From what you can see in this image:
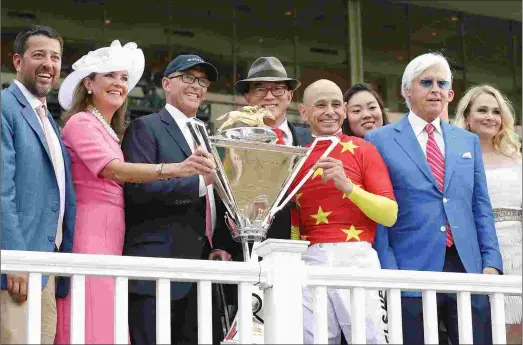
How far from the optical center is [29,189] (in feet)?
14.9

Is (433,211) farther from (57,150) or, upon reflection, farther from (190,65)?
(57,150)

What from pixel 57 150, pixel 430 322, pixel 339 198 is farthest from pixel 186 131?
pixel 430 322

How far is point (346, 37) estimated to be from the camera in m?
20.4

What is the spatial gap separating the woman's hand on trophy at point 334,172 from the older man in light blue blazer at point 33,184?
1139mm

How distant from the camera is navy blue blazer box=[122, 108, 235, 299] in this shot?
15.8 ft

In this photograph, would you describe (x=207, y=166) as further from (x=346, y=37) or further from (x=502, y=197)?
(x=346, y=37)

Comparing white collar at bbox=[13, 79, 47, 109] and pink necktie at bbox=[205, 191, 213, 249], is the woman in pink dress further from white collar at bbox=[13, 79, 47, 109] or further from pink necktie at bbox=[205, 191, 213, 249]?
pink necktie at bbox=[205, 191, 213, 249]

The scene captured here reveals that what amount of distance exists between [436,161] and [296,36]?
14.7 m

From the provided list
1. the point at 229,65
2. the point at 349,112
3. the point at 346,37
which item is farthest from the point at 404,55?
the point at 349,112

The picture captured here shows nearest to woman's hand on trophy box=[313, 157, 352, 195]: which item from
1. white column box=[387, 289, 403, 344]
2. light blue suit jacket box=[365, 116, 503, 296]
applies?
light blue suit jacket box=[365, 116, 503, 296]

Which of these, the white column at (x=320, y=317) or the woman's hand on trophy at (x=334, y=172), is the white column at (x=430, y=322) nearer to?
the white column at (x=320, y=317)

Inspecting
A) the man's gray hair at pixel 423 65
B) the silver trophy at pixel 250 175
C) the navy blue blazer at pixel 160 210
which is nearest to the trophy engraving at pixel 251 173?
the silver trophy at pixel 250 175

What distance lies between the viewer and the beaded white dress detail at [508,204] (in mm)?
5566

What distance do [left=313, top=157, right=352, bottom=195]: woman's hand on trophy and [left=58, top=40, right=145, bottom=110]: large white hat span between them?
108 cm
